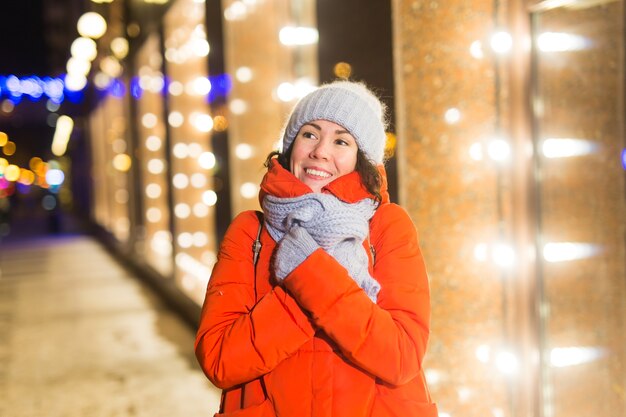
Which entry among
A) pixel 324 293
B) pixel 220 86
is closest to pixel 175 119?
pixel 220 86

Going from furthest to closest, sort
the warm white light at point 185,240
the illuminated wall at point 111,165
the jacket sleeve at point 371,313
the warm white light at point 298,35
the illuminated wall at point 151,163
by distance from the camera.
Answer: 1. the illuminated wall at point 111,165
2. the illuminated wall at point 151,163
3. the warm white light at point 185,240
4. the warm white light at point 298,35
5. the jacket sleeve at point 371,313

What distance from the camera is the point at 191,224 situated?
27.2ft

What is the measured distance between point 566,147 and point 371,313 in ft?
6.26

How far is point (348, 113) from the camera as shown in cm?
205

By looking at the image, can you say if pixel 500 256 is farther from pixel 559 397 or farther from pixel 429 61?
pixel 429 61

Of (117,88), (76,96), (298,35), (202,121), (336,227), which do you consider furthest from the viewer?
(76,96)

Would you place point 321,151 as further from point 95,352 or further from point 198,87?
point 198,87

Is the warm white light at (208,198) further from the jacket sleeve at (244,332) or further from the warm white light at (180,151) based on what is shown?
the jacket sleeve at (244,332)

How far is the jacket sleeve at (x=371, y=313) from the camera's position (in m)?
1.72

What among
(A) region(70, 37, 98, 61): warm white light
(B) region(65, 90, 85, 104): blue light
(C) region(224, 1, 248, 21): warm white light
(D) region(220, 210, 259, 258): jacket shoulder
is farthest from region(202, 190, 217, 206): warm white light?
(B) region(65, 90, 85, 104): blue light

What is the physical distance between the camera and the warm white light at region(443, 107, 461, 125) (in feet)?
10.6

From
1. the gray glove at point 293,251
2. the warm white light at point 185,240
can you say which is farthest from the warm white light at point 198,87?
the gray glove at point 293,251

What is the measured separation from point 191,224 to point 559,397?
235 inches

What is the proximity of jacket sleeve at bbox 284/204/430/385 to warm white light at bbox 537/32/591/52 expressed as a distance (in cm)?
170
